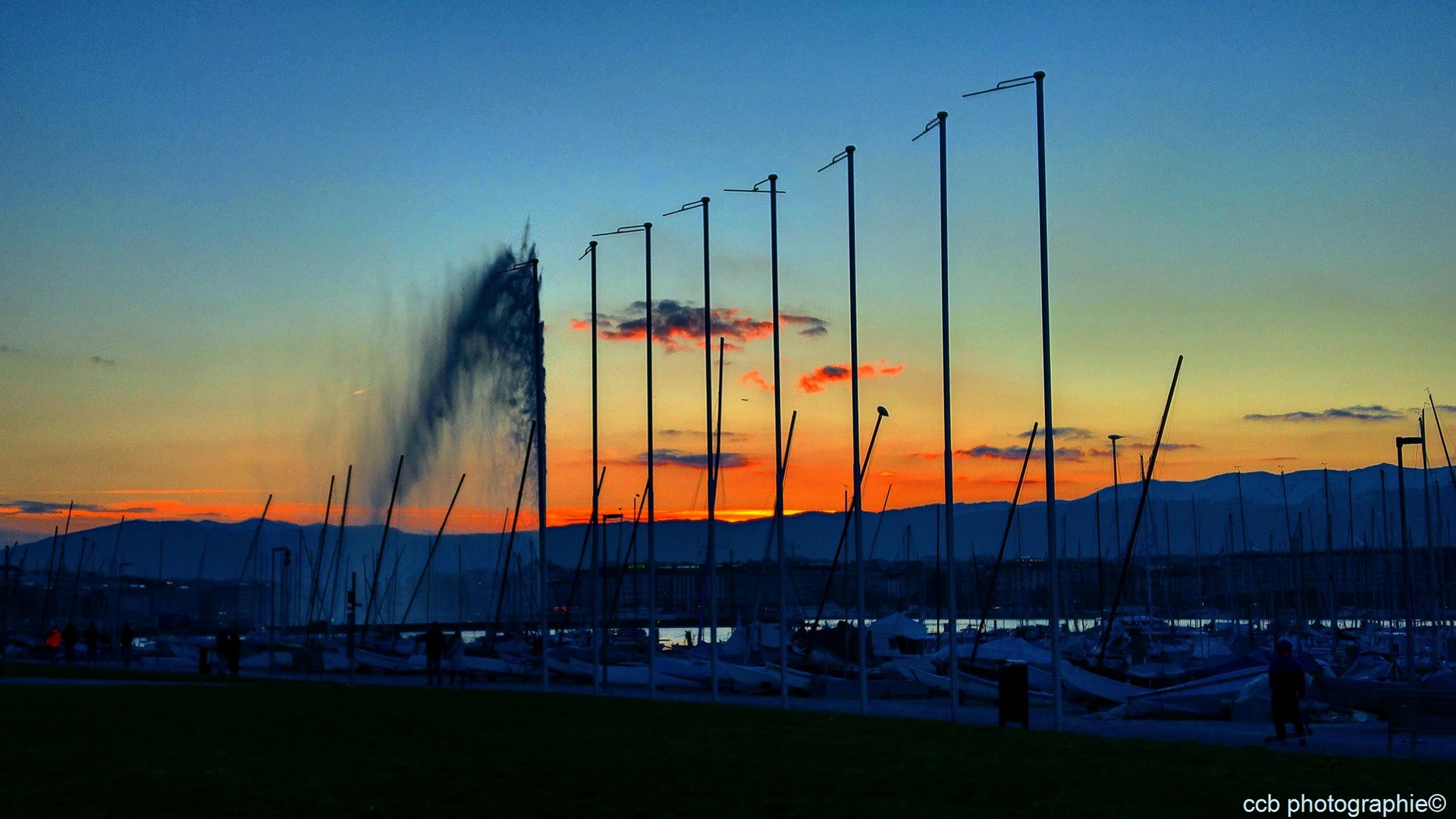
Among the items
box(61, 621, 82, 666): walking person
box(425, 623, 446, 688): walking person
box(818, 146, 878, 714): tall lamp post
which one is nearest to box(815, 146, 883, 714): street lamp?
box(818, 146, 878, 714): tall lamp post

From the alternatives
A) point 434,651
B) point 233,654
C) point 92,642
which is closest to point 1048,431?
point 434,651

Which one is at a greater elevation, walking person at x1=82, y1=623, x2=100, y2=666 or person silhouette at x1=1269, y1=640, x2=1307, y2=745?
person silhouette at x1=1269, y1=640, x2=1307, y2=745

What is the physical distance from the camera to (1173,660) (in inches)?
2308

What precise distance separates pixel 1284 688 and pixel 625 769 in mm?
12146

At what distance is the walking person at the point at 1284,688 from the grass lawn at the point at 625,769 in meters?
2.75

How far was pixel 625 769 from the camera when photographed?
21047 millimetres

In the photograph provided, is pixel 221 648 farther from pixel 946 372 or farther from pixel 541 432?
pixel 946 372

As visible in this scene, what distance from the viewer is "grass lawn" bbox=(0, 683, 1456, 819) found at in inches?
683

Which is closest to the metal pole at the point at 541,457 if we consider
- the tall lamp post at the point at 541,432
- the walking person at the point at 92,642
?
the tall lamp post at the point at 541,432

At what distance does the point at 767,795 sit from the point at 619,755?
17.3 ft

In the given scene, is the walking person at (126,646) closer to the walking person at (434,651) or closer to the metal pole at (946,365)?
the walking person at (434,651)

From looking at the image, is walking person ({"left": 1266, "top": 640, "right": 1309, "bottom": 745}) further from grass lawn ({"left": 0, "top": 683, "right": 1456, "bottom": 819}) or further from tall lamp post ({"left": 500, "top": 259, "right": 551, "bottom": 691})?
tall lamp post ({"left": 500, "top": 259, "right": 551, "bottom": 691})

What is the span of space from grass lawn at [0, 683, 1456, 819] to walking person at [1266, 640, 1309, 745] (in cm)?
275

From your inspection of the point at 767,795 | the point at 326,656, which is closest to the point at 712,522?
the point at 767,795
